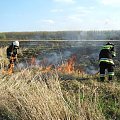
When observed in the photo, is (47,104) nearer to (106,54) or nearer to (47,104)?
(47,104)

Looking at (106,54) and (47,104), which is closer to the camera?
(47,104)

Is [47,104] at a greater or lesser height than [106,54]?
lesser

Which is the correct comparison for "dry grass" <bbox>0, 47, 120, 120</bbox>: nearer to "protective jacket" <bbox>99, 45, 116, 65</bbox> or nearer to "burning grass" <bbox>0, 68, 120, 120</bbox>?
"burning grass" <bbox>0, 68, 120, 120</bbox>

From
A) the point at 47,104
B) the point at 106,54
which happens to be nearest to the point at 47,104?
the point at 47,104

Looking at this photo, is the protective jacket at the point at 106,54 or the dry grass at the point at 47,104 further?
the protective jacket at the point at 106,54

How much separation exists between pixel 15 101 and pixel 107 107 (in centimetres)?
193

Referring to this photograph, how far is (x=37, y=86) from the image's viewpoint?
6.66m

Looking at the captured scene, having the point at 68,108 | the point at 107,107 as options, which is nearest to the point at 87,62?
the point at 107,107

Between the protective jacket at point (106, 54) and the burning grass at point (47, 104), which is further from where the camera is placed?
the protective jacket at point (106, 54)

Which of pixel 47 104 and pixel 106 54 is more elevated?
pixel 106 54

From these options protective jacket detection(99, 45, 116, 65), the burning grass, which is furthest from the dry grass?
protective jacket detection(99, 45, 116, 65)

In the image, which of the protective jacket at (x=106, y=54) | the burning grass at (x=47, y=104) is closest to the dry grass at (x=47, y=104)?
the burning grass at (x=47, y=104)

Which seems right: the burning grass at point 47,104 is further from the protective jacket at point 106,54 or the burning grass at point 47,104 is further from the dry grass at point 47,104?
the protective jacket at point 106,54

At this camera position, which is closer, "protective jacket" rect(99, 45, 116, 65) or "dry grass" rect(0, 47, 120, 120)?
"dry grass" rect(0, 47, 120, 120)
